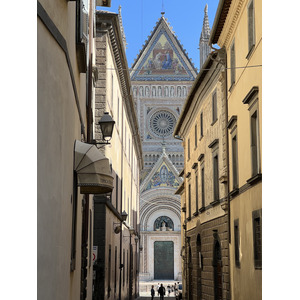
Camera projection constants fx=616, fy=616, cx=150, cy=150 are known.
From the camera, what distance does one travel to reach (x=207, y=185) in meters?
21.8

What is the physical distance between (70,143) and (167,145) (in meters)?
61.0

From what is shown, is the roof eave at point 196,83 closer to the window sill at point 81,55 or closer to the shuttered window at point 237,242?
the shuttered window at point 237,242

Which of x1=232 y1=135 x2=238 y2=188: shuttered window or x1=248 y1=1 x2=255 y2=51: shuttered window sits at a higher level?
x1=248 y1=1 x2=255 y2=51: shuttered window

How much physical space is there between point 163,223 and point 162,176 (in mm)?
5029

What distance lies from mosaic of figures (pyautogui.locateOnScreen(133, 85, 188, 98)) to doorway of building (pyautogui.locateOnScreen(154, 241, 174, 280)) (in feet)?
56.4

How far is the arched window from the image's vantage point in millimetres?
65875

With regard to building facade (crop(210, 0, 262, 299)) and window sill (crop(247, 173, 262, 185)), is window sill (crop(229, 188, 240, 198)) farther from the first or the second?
window sill (crop(247, 173, 262, 185))

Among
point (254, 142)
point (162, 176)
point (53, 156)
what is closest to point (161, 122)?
point (162, 176)

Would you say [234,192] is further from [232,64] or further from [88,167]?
[88,167]

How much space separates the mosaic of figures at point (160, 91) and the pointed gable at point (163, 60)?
94 centimetres

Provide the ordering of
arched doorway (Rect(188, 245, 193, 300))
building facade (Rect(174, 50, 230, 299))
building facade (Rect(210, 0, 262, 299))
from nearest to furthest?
1. building facade (Rect(210, 0, 262, 299))
2. building facade (Rect(174, 50, 230, 299))
3. arched doorway (Rect(188, 245, 193, 300))

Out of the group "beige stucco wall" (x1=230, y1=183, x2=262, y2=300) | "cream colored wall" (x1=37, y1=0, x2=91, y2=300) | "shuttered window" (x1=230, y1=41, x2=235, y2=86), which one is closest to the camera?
"cream colored wall" (x1=37, y1=0, x2=91, y2=300)

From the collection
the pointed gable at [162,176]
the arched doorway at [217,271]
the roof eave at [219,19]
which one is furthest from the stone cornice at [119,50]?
the pointed gable at [162,176]

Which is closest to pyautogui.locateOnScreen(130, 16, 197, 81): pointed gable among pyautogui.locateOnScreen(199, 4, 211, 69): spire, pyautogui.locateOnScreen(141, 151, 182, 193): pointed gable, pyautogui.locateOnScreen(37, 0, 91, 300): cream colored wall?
pyautogui.locateOnScreen(199, 4, 211, 69): spire
